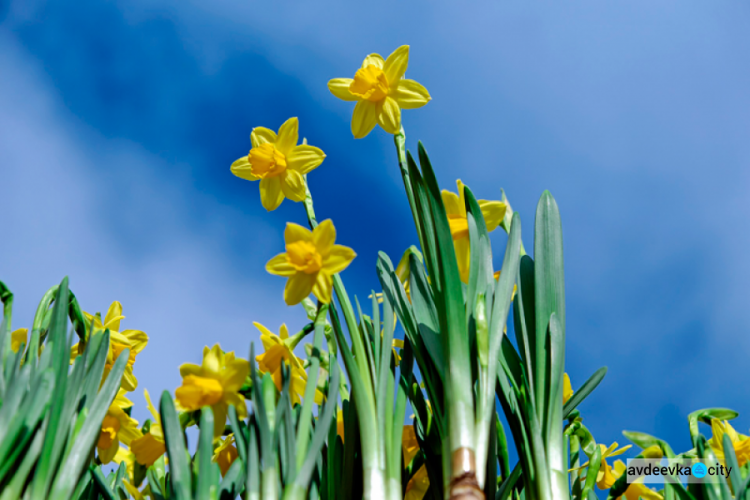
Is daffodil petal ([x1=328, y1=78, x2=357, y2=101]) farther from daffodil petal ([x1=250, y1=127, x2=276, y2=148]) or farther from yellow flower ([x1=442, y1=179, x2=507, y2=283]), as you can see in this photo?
yellow flower ([x1=442, y1=179, x2=507, y2=283])

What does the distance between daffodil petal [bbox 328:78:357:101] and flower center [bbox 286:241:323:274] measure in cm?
52

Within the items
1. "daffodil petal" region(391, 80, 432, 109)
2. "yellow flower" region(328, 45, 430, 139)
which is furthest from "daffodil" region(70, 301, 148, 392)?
"daffodil petal" region(391, 80, 432, 109)

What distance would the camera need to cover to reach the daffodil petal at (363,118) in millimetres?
1505

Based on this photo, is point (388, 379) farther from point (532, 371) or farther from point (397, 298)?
Result: point (532, 371)

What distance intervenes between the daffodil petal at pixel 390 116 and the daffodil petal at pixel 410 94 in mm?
21

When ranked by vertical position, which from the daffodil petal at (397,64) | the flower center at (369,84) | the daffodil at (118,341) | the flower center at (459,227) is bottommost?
the daffodil at (118,341)

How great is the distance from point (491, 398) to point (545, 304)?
318 millimetres

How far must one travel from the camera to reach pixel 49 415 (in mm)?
1038

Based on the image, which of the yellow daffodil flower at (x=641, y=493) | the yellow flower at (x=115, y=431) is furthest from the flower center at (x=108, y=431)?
the yellow daffodil flower at (x=641, y=493)

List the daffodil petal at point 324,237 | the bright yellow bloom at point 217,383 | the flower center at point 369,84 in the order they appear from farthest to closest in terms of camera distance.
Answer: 1. the flower center at point 369,84
2. the daffodil petal at point 324,237
3. the bright yellow bloom at point 217,383

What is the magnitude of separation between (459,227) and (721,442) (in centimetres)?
89

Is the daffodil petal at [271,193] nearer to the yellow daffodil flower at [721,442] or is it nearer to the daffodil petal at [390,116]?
the daffodil petal at [390,116]

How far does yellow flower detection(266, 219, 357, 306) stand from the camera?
1240mm

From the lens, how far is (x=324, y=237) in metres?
1.24
